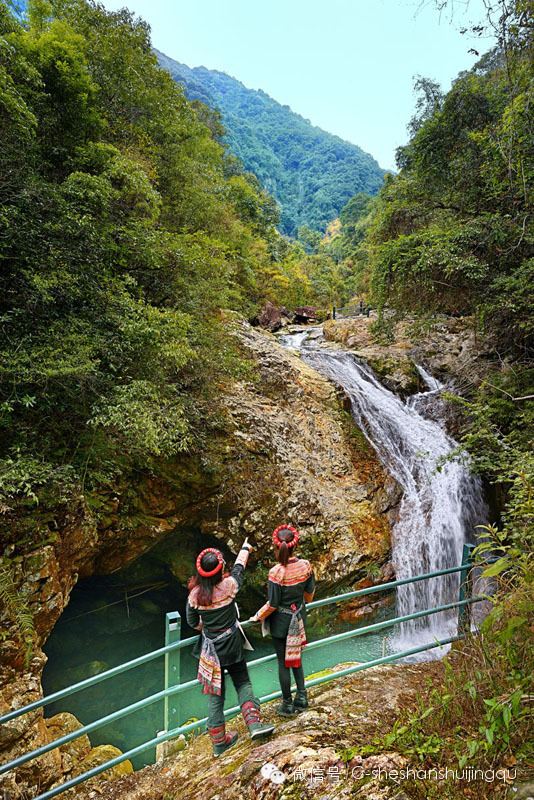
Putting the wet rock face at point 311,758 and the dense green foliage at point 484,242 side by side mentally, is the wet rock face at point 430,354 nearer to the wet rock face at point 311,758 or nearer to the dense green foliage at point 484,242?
the dense green foliage at point 484,242

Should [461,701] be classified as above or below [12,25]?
below

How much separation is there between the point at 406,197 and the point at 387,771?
12630 mm

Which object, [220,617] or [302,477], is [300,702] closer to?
[220,617]

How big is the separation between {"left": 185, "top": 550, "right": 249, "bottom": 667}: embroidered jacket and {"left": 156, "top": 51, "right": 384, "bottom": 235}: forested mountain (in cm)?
8461

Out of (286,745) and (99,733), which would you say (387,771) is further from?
(99,733)

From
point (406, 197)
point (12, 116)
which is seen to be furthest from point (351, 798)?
point (406, 197)

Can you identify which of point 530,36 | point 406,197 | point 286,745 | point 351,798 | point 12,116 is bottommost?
point 286,745

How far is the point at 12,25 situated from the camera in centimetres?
589

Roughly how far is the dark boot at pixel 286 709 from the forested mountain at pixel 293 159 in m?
84.9

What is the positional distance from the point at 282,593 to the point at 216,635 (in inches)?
22.7

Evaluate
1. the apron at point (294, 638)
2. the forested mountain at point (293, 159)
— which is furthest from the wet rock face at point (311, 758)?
the forested mountain at point (293, 159)

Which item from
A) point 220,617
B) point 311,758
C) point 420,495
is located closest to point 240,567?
point 220,617

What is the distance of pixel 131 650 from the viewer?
7125 mm

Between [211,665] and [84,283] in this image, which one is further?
[84,283]
